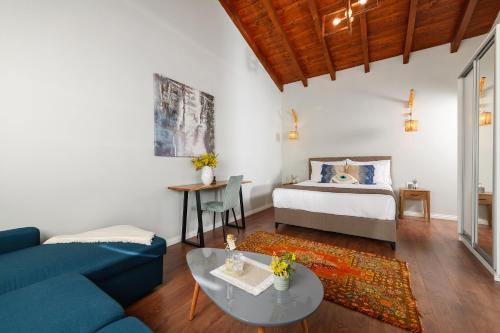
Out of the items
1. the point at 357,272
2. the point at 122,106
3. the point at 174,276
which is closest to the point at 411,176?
→ the point at 357,272

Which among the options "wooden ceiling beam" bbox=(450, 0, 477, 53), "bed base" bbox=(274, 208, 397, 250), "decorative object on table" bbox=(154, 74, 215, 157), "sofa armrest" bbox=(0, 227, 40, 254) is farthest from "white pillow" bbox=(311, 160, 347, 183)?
"sofa armrest" bbox=(0, 227, 40, 254)

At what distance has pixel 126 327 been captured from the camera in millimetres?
884

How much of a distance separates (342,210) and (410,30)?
3.24 meters

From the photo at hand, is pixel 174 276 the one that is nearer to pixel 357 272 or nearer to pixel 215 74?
pixel 357 272

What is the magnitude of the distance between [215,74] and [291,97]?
2.54m

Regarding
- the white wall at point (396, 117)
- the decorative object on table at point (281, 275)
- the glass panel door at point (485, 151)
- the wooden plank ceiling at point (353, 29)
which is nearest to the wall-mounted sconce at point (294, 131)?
the white wall at point (396, 117)

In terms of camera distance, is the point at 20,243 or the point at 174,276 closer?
the point at 20,243

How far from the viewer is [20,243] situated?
1601 millimetres

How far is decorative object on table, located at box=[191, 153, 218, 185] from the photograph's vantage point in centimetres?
305

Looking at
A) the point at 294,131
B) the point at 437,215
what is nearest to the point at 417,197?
the point at 437,215

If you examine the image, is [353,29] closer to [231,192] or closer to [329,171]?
[329,171]

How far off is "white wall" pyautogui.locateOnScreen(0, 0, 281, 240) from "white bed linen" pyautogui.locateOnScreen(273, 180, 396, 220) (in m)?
1.35

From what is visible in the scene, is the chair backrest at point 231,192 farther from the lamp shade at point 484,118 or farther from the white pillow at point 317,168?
the lamp shade at point 484,118

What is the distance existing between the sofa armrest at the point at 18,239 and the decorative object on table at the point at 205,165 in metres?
1.75
